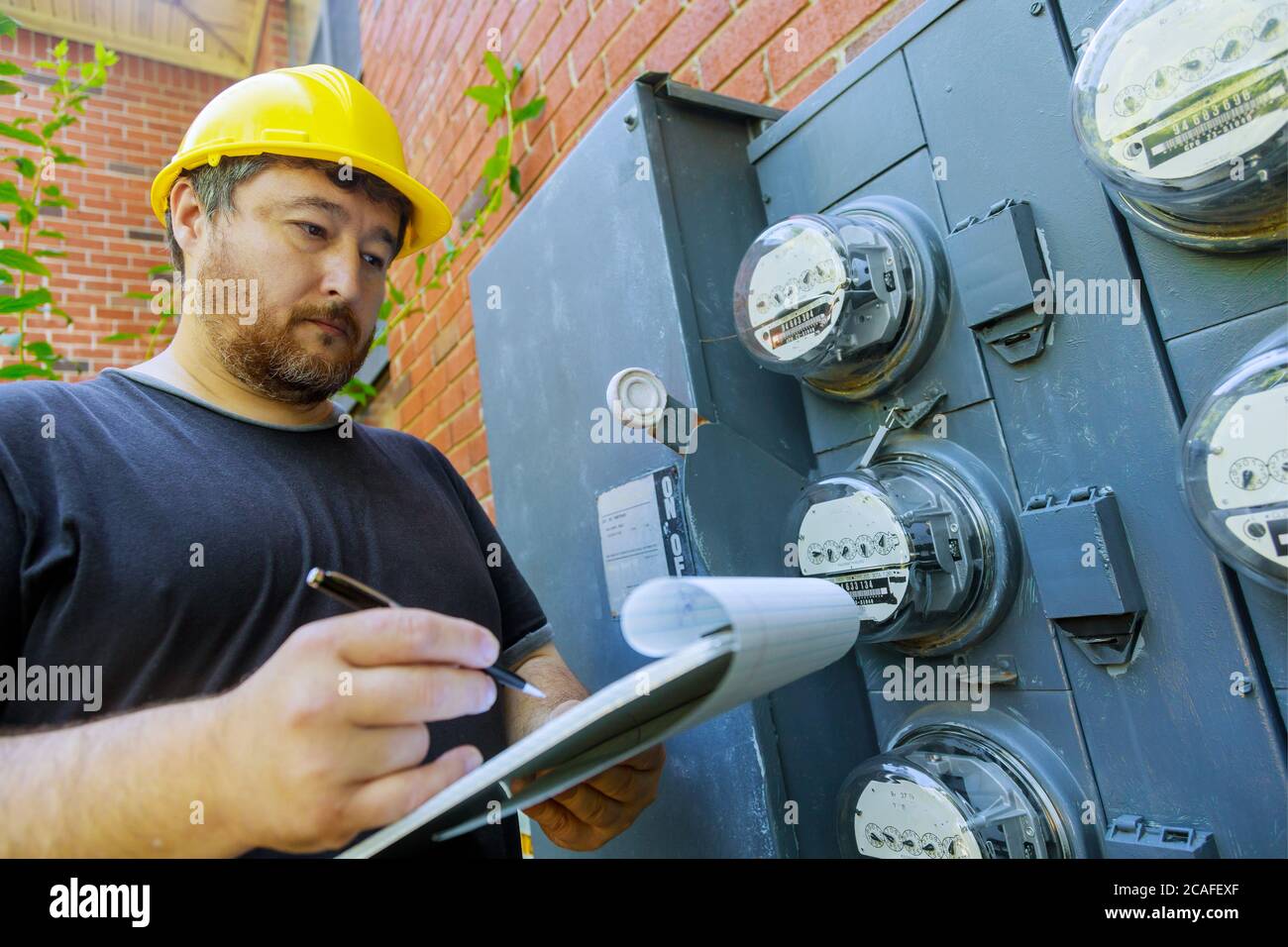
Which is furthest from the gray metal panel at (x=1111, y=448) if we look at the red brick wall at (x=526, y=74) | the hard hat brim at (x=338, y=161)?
the hard hat brim at (x=338, y=161)

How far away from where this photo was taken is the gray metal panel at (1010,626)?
2.66 feet

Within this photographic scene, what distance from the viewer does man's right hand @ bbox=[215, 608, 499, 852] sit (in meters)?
0.52

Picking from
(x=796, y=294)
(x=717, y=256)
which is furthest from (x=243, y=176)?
(x=796, y=294)

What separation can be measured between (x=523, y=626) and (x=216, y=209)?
74 centimetres

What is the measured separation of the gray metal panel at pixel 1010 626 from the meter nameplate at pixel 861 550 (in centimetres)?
12

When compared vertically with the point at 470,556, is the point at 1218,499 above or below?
below

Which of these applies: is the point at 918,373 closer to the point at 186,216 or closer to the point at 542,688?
the point at 542,688

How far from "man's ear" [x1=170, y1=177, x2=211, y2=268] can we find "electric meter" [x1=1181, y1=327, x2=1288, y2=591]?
1.27m

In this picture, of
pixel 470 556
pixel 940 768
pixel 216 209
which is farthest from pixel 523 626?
pixel 216 209

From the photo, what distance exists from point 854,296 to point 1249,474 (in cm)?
42

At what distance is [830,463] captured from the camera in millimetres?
1040

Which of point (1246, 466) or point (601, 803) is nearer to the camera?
point (1246, 466)

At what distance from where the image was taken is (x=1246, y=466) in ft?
1.99
